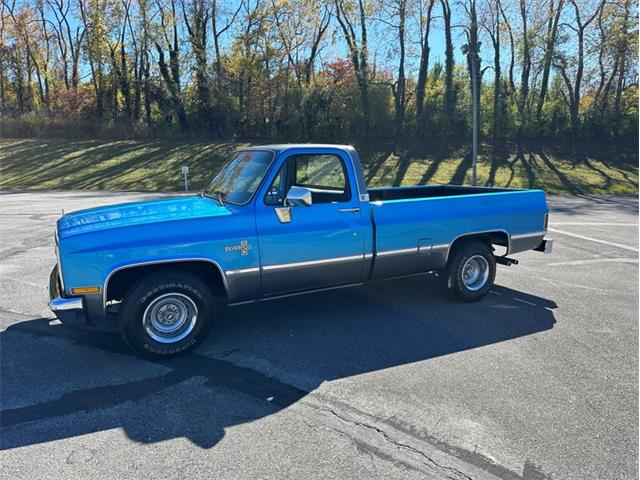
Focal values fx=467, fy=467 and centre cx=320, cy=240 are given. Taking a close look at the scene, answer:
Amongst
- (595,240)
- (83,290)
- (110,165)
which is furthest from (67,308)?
(110,165)

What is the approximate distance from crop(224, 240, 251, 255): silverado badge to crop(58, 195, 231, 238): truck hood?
318 millimetres

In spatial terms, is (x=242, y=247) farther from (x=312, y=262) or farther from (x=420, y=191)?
(x=420, y=191)

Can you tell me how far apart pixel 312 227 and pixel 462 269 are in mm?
2173

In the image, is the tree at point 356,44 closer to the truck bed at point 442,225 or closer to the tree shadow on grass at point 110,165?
the tree shadow on grass at point 110,165

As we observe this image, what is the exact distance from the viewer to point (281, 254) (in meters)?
4.59

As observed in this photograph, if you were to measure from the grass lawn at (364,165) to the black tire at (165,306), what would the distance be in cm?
1927

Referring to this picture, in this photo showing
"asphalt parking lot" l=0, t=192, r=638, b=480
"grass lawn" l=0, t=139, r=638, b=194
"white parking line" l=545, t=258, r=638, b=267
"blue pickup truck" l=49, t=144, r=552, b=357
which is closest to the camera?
"asphalt parking lot" l=0, t=192, r=638, b=480

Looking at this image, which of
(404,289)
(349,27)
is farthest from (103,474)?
(349,27)

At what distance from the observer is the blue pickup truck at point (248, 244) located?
4020mm

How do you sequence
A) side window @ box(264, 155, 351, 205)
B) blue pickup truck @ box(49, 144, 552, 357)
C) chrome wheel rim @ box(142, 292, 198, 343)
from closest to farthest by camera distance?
blue pickup truck @ box(49, 144, 552, 357) < chrome wheel rim @ box(142, 292, 198, 343) < side window @ box(264, 155, 351, 205)

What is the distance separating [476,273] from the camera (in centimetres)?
601

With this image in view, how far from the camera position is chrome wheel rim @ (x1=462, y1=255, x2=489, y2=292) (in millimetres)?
5938

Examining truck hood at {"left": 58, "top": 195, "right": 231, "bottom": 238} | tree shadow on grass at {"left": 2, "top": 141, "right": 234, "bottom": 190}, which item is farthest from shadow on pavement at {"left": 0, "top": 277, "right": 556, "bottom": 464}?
tree shadow on grass at {"left": 2, "top": 141, "right": 234, "bottom": 190}

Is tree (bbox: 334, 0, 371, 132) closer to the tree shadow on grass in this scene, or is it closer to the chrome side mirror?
the tree shadow on grass
